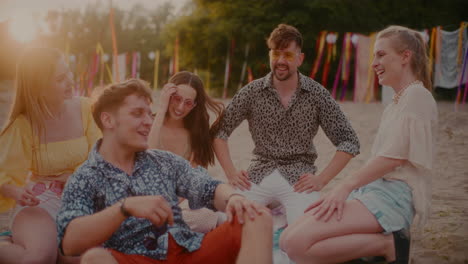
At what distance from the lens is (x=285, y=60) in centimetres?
332

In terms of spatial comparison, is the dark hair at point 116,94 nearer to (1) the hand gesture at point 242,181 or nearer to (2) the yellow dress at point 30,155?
(2) the yellow dress at point 30,155

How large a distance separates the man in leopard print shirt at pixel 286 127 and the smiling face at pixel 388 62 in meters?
0.79

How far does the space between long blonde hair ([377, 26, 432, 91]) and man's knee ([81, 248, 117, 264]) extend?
6.39ft

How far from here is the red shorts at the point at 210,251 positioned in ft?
6.62

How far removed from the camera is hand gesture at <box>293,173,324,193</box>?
125 inches

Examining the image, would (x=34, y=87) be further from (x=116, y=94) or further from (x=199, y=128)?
(x=199, y=128)

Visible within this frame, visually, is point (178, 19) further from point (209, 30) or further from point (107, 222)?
point (107, 222)

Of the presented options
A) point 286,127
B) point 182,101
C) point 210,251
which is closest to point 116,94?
point 210,251

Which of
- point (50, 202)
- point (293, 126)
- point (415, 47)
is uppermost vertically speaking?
point (415, 47)

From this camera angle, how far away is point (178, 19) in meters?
21.4

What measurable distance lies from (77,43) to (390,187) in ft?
141

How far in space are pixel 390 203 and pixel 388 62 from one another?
83 cm

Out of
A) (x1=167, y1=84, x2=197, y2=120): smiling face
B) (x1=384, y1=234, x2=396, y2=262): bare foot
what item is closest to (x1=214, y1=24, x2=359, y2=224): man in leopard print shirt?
(x1=167, y1=84, x2=197, y2=120): smiling face

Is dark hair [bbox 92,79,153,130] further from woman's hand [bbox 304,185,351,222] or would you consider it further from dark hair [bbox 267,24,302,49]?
dark hair [bbox 267,24,302,49]
